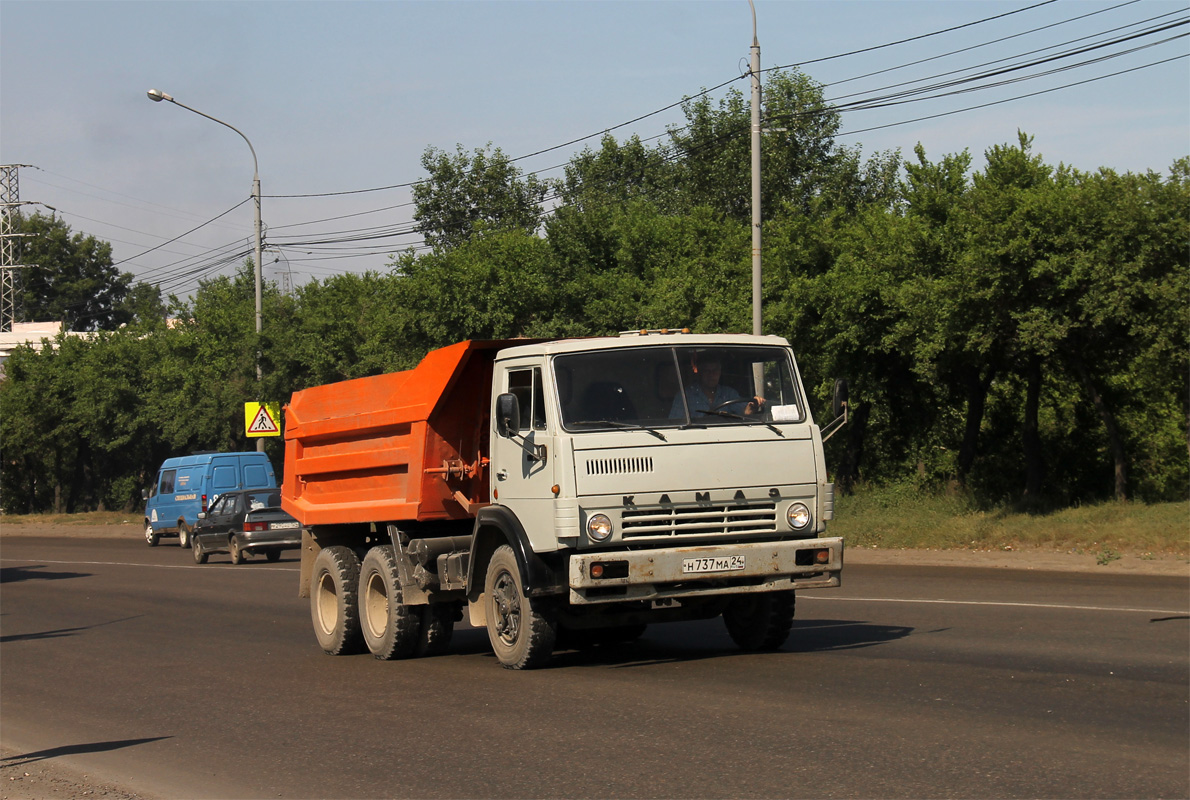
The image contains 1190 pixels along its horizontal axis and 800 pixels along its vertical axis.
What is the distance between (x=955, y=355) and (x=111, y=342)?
151ft

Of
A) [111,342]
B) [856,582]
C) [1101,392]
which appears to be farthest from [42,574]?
[111,342]

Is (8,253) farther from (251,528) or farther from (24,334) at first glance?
(251,528)

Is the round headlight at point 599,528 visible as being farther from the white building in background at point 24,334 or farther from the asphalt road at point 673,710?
the white building in background at point 24,334

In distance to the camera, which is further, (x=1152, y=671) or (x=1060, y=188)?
(x=1060, y=188)

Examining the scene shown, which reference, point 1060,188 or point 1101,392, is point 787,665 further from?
point 1101,392

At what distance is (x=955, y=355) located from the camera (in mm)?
25594

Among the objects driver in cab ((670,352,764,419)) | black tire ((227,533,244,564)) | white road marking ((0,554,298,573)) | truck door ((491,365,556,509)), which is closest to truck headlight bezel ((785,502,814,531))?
driver in cab ((670,352,764,419))

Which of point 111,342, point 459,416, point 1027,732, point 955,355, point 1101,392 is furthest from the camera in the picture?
point 111,342

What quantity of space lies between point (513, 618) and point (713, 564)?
181 cm

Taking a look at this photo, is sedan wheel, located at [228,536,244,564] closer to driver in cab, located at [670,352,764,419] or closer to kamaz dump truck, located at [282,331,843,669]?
kamaz dump truck, located at [282,331,843,669]

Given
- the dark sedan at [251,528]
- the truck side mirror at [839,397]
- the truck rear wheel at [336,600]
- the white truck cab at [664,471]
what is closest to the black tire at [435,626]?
the truck rear wheel at [336,600]

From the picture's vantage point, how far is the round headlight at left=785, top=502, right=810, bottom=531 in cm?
991

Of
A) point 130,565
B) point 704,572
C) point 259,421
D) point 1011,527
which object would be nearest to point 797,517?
point 704,572

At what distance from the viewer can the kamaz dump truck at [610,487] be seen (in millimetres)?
9523
